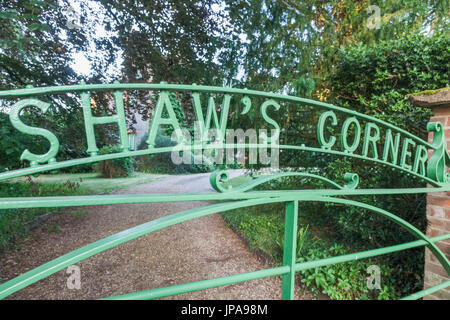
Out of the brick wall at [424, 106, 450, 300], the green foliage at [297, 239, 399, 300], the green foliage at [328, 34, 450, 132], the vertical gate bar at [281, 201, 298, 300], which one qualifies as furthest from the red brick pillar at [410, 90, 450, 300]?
the vertical gate bar at [281, 201, 298, 300]

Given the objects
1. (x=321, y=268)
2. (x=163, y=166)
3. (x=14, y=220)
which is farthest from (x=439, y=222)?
(x=163, y=166)

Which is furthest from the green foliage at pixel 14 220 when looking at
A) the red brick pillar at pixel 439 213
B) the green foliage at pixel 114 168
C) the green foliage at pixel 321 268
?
the red brick pillar at pixel 439 213

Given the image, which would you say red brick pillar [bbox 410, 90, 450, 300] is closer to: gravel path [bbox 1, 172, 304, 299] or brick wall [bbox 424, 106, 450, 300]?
brick wall [bbox 424, 106, 450, 300]

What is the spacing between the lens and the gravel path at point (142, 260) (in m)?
2.79

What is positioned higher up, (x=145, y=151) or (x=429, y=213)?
(x=145, y=151)

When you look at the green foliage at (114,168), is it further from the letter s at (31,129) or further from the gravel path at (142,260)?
the letter s at (31,129)

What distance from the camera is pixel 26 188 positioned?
5664 mm

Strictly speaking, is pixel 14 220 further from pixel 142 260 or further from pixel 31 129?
pixel 31 129

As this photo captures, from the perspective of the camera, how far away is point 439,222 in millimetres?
1573

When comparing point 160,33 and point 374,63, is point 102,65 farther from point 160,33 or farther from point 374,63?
point 374,63

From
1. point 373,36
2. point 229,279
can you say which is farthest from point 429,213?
point 373,36

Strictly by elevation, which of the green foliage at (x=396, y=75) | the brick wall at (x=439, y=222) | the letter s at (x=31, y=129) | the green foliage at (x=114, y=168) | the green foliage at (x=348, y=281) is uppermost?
the green foliage at (x=396, y=75)

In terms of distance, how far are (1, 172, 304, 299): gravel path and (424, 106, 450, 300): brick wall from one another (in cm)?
166
